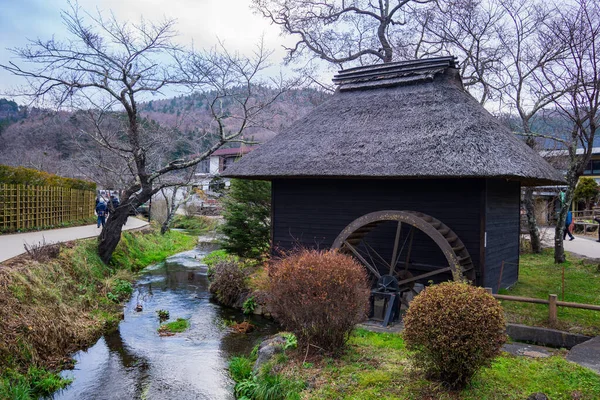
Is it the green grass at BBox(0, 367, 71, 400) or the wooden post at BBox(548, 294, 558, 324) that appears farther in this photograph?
the wooden post at BBox(548, 294, 558, 324)

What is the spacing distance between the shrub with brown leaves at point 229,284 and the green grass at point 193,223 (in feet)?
57.1

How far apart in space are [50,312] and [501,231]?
9.48 meters

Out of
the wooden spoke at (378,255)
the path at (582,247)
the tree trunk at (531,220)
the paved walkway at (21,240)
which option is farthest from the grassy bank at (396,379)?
the path at (582,247)

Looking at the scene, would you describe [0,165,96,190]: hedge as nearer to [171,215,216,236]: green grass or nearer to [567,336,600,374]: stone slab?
[171,215,216,236]: green grass

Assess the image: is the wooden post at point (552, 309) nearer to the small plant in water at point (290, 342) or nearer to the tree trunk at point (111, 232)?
the small plant in water at point (290, 342)

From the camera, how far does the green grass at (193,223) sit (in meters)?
29.5

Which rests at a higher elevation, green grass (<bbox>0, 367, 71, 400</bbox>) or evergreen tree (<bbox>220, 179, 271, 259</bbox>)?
evergreen tree (<bbox>220, 179, 271, 259</bbox>)

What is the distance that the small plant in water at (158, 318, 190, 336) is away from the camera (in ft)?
29.4

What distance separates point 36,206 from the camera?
15711 millimetres

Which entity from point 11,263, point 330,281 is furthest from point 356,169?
point 11,263

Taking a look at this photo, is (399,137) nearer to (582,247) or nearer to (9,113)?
(582,247)

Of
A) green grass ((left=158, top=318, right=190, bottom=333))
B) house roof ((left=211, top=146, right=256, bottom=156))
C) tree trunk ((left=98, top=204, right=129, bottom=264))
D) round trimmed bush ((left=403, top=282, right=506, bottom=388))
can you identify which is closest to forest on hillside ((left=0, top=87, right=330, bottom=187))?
house roof ((left=211, top=146, right=256, bottom=156))

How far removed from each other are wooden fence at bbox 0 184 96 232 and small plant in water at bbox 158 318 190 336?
789 cm

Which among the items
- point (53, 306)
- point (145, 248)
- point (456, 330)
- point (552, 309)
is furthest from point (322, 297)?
point (145, 248)
